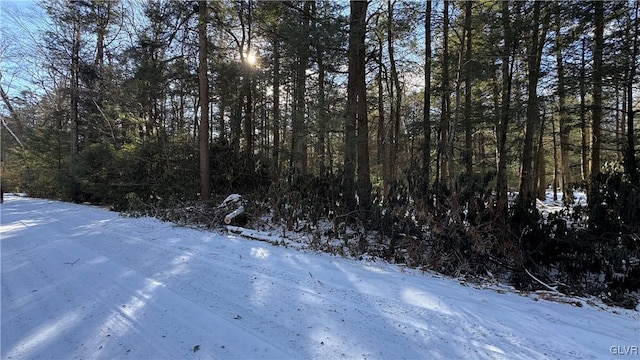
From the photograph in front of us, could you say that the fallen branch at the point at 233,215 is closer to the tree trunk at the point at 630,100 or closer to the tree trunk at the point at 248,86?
the tree trunk at the point at 248,86

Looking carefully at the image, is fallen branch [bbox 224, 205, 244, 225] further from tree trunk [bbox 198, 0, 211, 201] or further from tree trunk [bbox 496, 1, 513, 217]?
tree trunk [bbox 496, 1, 513, 217]

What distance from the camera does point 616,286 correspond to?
15.7 feet

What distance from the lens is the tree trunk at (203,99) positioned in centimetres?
936

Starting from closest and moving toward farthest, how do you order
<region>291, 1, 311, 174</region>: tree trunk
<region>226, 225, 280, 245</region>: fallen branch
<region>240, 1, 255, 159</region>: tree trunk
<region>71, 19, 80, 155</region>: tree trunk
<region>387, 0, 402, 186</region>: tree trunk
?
<region>226, 225, 280, 245</region>: fallen branch
<region>291, 1, 311, 174</region>: tree trunk
<region>240, 1, 255, 159</region>: tree trunk
<region>387, 0, 402, 186</region>: tree trunk
<region>71, 19, 80, 155</region>: tree trunk

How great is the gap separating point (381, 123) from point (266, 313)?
1418 centimetres

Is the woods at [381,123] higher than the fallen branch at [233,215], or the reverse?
the woods at [381,123]

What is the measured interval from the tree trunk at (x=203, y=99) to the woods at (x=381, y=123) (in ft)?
0.14

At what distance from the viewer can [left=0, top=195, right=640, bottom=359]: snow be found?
96.4 inches

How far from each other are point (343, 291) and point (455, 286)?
1.62m

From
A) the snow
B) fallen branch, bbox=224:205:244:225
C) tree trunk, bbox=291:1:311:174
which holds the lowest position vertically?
the snow

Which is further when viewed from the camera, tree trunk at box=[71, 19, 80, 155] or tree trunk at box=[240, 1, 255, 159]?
tree trunk at box=[71, 19, 80, 155]

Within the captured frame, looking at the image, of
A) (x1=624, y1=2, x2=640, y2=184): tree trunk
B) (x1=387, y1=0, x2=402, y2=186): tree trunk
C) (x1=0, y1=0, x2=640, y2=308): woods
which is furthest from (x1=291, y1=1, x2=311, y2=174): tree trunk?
(x1=624, y1=2, x2=640, y2=184): tree trunk

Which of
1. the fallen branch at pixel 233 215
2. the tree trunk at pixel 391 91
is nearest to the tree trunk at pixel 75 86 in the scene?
the fallen branch at pixel 233 215

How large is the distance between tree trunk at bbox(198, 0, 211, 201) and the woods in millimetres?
43
